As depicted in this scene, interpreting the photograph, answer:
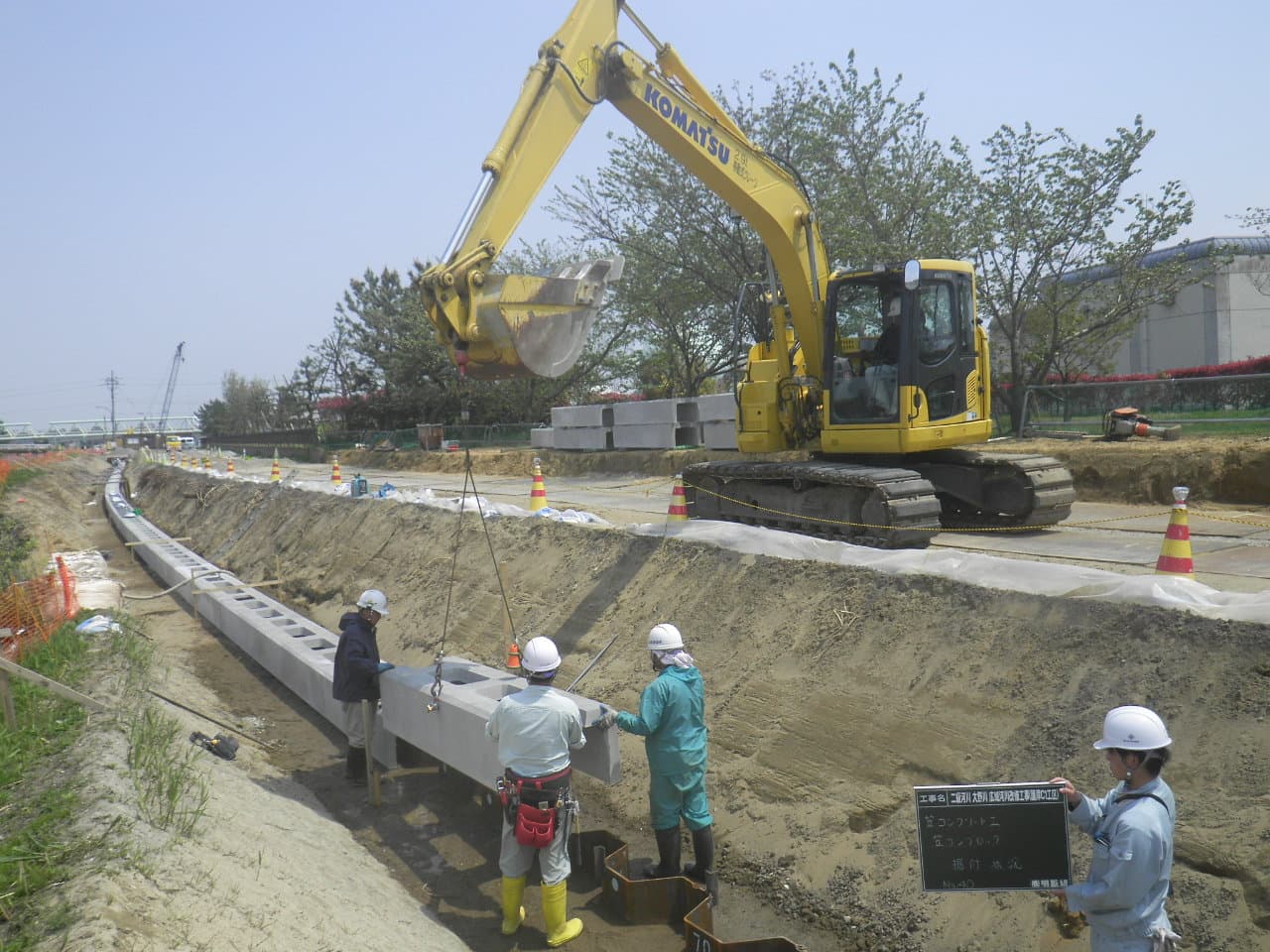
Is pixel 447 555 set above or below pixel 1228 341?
below

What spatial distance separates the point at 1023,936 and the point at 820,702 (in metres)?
2.17

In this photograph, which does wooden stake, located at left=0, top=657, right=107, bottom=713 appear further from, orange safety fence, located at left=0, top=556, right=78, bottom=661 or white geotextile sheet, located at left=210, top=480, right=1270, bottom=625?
white geotextile sheet, located at left=210, top=480, right=1270, bottom=625

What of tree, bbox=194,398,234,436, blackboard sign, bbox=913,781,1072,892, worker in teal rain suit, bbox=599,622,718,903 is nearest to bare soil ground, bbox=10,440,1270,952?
worker in teal rain suit, bbox=599,622,718,903

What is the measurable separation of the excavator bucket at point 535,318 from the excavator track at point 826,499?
11.9 ft

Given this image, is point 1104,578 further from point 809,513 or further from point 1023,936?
point 809,513

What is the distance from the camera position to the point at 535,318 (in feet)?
24.1

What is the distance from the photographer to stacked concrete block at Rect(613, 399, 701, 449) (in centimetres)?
2325

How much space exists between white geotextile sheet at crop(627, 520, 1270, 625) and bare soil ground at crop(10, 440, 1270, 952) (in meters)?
0.12

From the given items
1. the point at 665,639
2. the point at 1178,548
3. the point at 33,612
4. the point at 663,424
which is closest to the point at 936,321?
the point at 1178,548

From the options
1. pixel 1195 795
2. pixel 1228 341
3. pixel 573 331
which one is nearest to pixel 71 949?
pixel 1195 795

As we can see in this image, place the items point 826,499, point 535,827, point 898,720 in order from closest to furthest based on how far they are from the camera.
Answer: point 535,827 < point 898,720 < point 826,499

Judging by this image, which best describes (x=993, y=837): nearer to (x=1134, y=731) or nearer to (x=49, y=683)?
(x=1134, y=731)

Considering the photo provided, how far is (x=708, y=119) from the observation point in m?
10.1

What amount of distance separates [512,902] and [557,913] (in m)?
0.31
